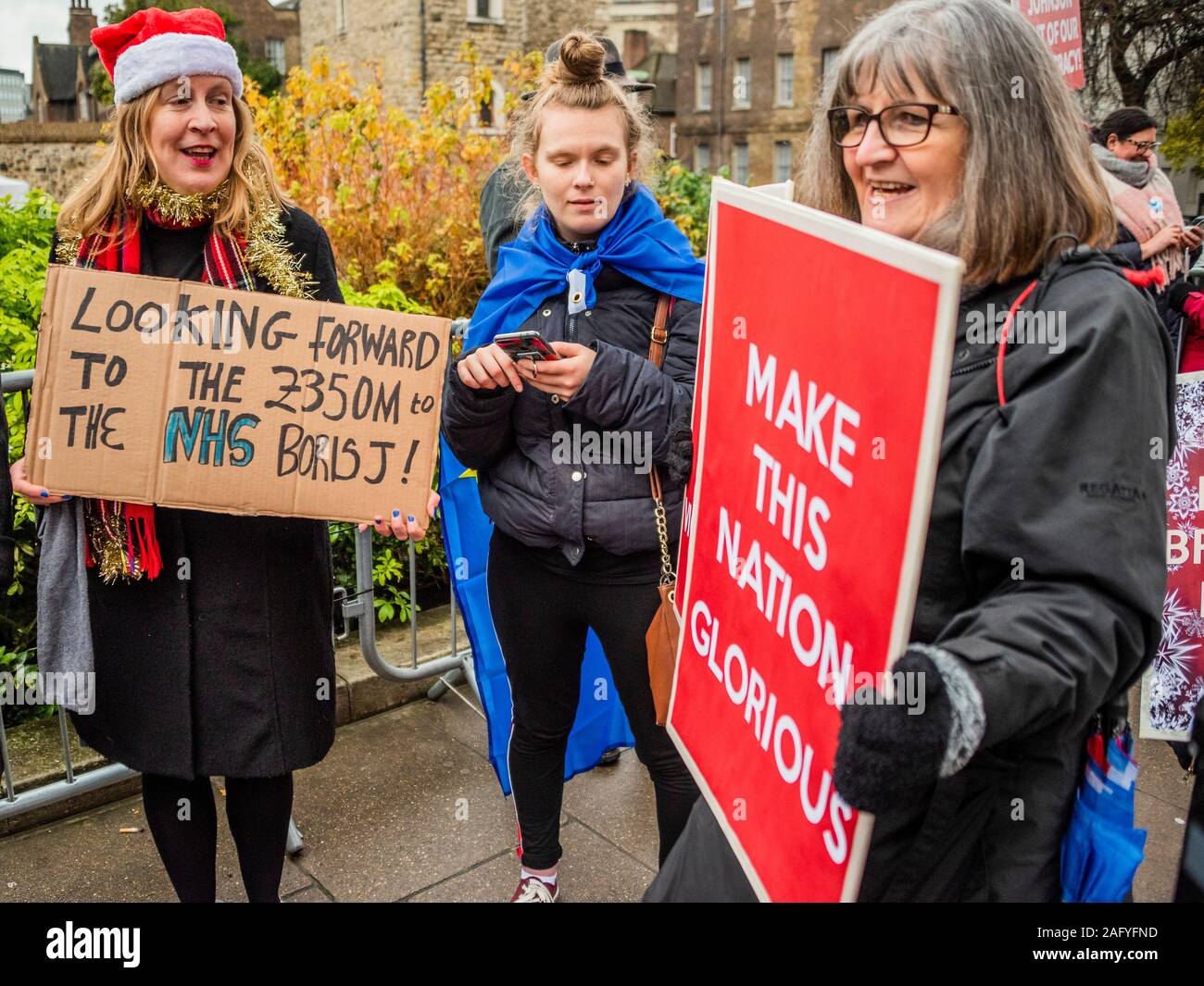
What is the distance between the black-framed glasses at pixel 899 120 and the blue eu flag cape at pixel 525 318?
90cm

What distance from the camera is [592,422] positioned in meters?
2.43

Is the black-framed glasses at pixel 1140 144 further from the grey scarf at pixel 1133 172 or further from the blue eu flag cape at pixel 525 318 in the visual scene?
the blue eu flag cape at pixel 525 318

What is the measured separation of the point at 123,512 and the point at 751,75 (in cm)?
4118

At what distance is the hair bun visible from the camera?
92.9 inches

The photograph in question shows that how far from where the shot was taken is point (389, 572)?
4410 mm

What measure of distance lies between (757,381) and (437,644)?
3.07 m

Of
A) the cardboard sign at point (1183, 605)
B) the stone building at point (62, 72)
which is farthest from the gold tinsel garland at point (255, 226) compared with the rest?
the stone building at point (62, 72)

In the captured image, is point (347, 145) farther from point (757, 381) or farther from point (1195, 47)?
point (1195, 47)

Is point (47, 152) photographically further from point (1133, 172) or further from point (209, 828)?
point (209, 828)

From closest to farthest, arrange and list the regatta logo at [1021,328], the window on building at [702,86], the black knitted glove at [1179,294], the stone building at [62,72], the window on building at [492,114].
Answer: the regatta logo at [1021,328] < the window on building at [492,114] < the black knitted glove at [1179,294] < the window on building at [702,86] < the stone building at [62,72]

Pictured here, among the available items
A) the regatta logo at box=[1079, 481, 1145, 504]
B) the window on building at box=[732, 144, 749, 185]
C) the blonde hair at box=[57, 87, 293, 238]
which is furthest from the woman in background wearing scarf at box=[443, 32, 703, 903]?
the window on building at box=[732, 144, 749, 185]

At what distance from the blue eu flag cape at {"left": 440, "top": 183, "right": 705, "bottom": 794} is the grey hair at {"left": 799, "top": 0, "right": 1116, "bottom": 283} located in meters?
1.01

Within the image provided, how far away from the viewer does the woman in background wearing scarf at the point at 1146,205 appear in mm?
5480
